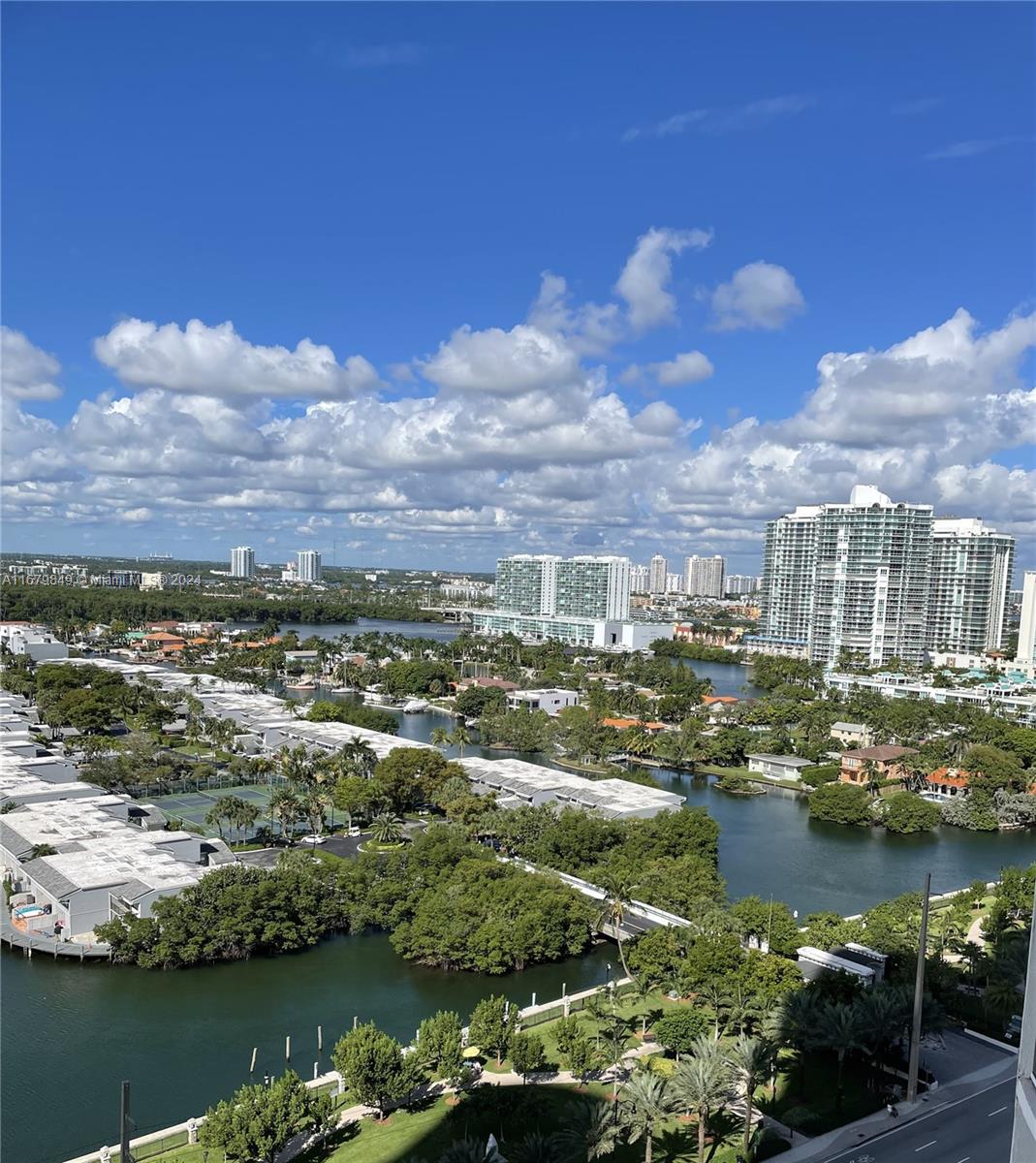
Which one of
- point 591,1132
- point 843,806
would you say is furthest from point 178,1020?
point 843,806

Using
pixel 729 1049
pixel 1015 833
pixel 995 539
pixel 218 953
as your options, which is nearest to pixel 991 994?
pixel 729 1049

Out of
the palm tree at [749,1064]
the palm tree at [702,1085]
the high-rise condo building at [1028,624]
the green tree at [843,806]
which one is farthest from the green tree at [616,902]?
the high-rise condo building at [1028,624]

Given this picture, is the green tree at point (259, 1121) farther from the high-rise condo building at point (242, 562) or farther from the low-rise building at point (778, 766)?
the high-rise condo building at point (242, 562)

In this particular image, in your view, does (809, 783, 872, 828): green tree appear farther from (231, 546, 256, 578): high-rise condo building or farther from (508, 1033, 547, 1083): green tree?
(231, 546, 256, 578): high-rise condo building

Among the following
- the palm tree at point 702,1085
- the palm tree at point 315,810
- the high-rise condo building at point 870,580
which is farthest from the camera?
the high-rise condo building at point 870,580

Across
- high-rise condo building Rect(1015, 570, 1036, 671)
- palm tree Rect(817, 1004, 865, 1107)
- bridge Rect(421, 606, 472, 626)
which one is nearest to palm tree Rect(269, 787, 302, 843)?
palm tree Rect(817, 1004, 865, 1107)

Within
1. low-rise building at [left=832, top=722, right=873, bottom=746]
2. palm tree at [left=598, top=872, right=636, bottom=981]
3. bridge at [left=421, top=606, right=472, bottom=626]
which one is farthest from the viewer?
bridge at [left=421, top=606, right=472, bottom=626]
